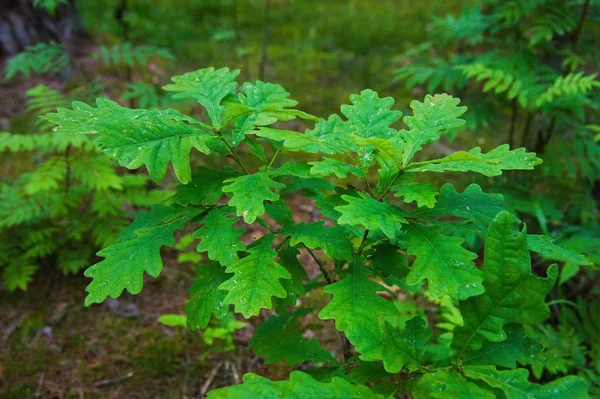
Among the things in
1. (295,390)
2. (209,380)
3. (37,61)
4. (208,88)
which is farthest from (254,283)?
(37,61)

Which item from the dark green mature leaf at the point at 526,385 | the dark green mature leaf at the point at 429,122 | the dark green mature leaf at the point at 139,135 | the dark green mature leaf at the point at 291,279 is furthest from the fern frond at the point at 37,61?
the dark green mature leaf at the point at 526,385

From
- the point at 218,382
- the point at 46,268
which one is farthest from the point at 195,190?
the point at 46,268

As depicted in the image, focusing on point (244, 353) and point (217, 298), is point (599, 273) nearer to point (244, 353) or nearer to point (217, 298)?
point (244, 353)

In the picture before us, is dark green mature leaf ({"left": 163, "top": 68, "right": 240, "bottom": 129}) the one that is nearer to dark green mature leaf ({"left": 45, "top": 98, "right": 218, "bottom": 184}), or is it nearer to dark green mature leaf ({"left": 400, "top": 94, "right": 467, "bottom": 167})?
dark green mature leaf ({"left": 45, "top": 98, "right": 218, "bottom": 184})

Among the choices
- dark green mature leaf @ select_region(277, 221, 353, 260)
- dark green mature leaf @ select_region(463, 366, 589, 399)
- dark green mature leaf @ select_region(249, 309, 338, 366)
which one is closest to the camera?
dark green mature leaf @ select_region(463, 366, 589, 399)

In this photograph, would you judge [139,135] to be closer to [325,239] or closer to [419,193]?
[325,239]

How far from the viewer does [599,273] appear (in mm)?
3021

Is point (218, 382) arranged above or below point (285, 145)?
→ below

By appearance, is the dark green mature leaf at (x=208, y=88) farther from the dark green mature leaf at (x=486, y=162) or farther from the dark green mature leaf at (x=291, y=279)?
the dark green mature leaf at (x=486, y=162)

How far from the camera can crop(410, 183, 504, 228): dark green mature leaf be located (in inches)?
53.5

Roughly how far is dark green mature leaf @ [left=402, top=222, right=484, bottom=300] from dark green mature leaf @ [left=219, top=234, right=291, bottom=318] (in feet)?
1.21

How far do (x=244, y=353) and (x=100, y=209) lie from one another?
4.18 ft

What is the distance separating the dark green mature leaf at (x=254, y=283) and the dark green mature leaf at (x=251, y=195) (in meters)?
0.14

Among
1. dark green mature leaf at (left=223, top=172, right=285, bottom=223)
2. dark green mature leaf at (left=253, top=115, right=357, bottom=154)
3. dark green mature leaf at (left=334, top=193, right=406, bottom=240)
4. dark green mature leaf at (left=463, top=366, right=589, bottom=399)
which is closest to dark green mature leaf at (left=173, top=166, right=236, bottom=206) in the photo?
dark green mature leaf at (left=223, top=172, right=285, bottom=223)
